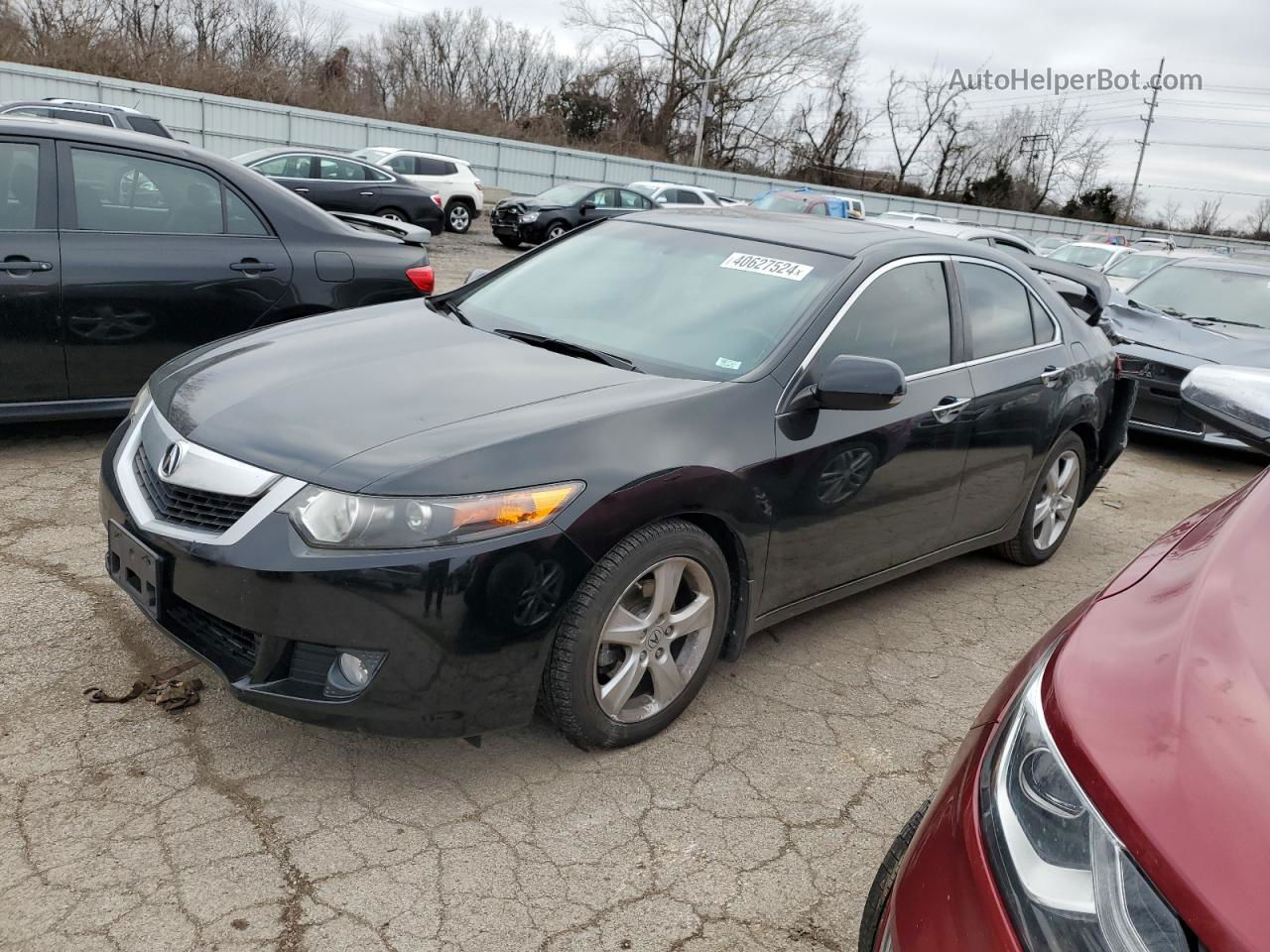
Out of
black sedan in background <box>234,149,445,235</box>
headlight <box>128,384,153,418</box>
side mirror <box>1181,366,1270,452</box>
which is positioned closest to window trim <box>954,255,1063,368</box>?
side mirror <box>1181,366,1270,452</box>

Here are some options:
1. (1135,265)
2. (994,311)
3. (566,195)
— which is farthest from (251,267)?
(566,195)

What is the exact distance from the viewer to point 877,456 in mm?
3566

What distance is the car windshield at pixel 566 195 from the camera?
64.2 ft

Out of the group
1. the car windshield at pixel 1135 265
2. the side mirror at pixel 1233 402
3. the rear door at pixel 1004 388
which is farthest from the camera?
the car windshield at pixel 1135 265

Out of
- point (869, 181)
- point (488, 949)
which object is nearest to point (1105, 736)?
point (488, 949)

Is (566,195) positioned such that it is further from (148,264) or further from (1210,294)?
(148,264)

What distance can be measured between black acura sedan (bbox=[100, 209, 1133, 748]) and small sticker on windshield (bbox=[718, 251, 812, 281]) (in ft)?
0.05

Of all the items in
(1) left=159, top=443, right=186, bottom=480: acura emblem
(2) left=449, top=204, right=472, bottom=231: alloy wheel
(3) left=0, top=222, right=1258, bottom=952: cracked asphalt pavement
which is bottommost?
(3) left=0, top=222, right=1258, bottom=952: cracked asphalt pavement

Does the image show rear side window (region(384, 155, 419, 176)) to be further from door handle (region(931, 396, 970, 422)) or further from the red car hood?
the red car hood

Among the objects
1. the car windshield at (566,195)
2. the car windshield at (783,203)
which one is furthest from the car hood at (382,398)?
the car windshield at (783,203)

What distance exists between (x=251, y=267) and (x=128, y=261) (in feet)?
→ 1.80

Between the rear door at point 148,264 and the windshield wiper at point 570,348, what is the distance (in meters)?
2.06

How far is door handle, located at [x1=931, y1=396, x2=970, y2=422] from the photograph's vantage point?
150 inches

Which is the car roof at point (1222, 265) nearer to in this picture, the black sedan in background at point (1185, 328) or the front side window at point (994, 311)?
the black sedan in background at point (1185, 328)
